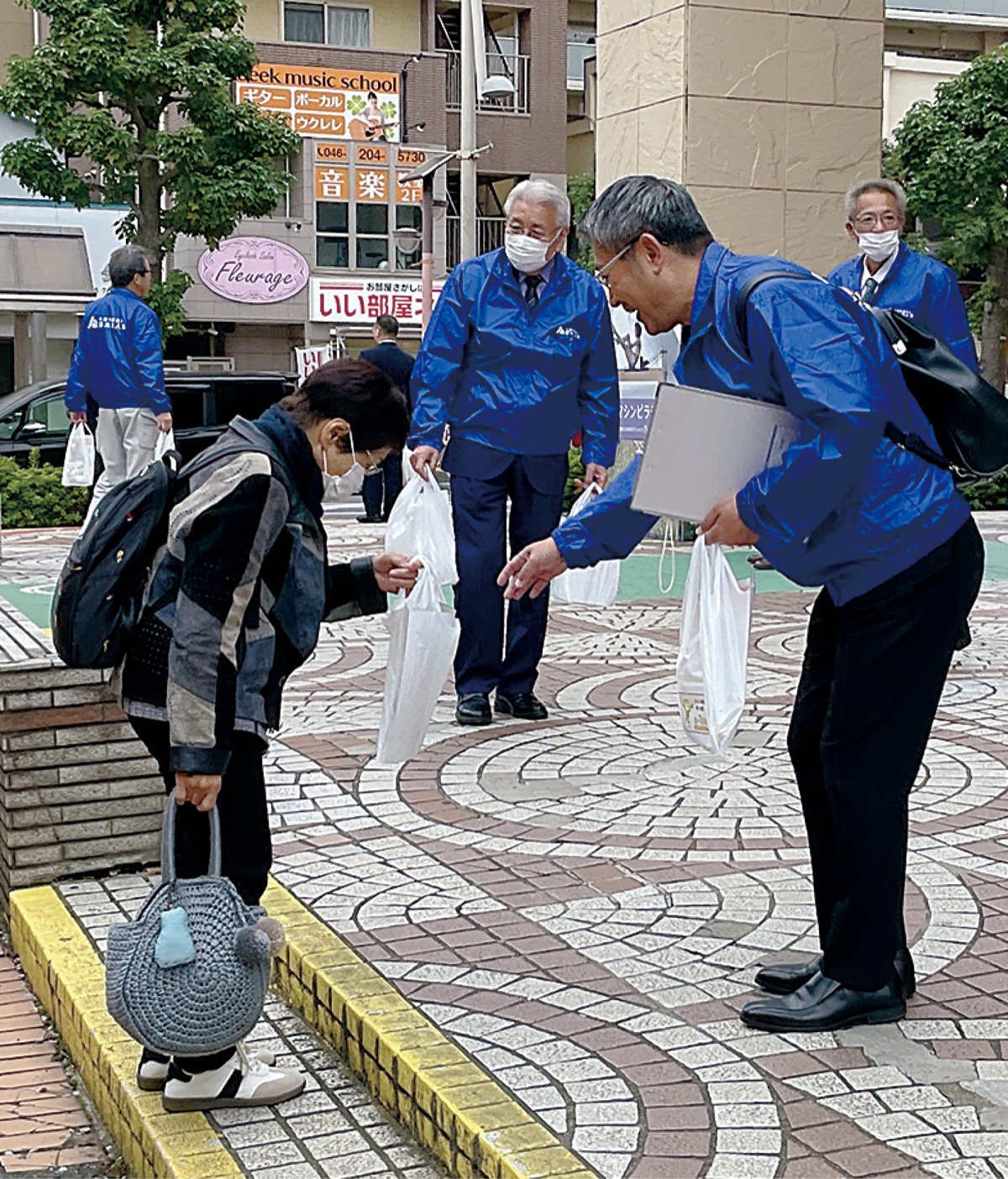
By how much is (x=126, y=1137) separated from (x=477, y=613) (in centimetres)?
316

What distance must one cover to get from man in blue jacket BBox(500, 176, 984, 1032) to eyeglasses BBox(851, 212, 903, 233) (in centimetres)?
348

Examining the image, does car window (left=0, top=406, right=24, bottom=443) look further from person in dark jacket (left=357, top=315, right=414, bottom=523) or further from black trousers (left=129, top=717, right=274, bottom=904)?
black trousers (left=129, top=717, right=274, bottom=904)

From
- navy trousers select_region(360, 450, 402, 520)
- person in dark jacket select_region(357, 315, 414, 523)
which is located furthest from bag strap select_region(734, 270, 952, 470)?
navy trousers select_region(360, 450, 402, 520)

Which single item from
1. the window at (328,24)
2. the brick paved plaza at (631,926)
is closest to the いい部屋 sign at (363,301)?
the window at (328,24)

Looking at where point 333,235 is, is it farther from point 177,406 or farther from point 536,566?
point 536,566

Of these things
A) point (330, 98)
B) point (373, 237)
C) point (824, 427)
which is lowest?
point (824, 427)

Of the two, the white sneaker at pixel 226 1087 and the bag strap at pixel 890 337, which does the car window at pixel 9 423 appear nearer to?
the white sneaker at pixel 226 1087

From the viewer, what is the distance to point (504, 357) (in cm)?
602

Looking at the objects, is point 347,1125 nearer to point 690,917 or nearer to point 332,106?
point 690,917

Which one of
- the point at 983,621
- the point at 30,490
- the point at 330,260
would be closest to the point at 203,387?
the point at 30,490

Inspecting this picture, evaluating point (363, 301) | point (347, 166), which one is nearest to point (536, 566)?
point (363, 301)

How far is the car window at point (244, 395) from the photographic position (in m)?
18.4

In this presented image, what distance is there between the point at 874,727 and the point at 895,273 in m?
3.51

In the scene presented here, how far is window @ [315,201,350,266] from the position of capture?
3206 centimetres
